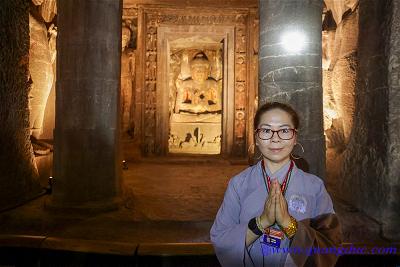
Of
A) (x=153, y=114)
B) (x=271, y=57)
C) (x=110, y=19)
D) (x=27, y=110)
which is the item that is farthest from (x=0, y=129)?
(x=153, y=114)

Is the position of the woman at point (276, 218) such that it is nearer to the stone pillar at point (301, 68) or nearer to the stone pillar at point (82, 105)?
the stone pillar at point (301, 68)

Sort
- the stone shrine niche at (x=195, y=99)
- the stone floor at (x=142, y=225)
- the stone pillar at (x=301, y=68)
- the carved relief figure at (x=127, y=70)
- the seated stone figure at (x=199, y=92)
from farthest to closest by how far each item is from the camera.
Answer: the seated stone figure at (x=199, y=92)
the stone shrine niche at (x=195, y=99)
the carved relief figure at (x=127, y=70)
the stone pillar at (x=301, y=68)
the stone floor at (x=142, y=225)

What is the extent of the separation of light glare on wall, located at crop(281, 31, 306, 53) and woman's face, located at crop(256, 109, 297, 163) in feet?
9.27

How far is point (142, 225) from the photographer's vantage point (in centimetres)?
406

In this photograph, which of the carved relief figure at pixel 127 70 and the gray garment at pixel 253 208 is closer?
the gray garment at pixel 253 208

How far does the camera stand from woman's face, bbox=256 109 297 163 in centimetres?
161

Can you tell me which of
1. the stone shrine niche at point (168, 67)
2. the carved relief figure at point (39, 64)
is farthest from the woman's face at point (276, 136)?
the stone shrine niche at point (168, 67)

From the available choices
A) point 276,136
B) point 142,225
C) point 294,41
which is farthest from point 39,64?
point 276,136

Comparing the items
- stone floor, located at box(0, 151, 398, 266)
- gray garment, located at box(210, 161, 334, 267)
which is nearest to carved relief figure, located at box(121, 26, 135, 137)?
stone floor, located at box(0, 151, 398, 266)

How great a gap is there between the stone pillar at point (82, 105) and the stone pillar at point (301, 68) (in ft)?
7.89

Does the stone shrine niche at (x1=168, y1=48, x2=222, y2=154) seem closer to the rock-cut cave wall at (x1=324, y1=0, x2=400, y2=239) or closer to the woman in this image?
the rock-cut cave wall at (x1=324, y1=0, x2=400, y2=239)

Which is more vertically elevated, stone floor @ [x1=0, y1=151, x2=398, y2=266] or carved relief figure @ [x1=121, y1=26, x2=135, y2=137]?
carved relief figure @ [x1=121, y1=26, x2=135, y2=137]

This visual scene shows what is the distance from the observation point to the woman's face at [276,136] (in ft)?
5.27

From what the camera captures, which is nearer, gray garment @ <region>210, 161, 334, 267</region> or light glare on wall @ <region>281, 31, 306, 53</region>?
gray garment @ <region>210, 161, 334, 267</region>
